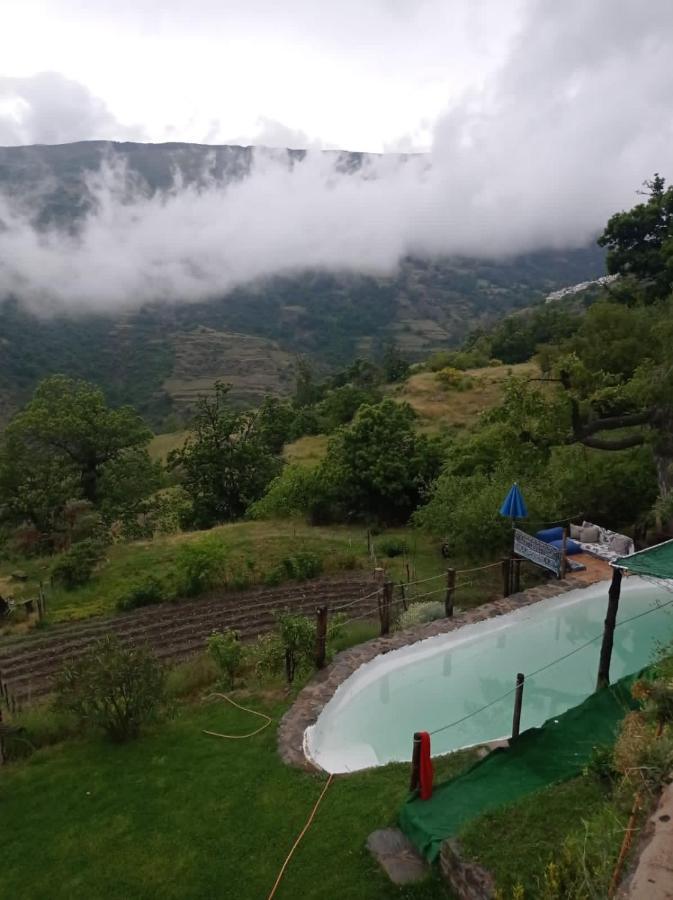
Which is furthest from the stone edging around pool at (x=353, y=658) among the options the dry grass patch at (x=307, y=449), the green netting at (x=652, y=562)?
the dry grass patch at (x=307, y=449)

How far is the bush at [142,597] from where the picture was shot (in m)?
17.4

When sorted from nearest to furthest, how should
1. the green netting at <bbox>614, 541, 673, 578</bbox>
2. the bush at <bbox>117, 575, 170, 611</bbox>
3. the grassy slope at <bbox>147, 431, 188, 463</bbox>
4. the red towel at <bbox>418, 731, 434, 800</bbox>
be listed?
the red towel at <bbox>418, 731, 434, 800</bbox>, the green netting at <bbox>614, 541, 673, 578</bbox>, the bush at <bbox>117, 575, 170, 611</bbox>, the grassy slope at <bbox>147, 431, 188, 463</bbox>

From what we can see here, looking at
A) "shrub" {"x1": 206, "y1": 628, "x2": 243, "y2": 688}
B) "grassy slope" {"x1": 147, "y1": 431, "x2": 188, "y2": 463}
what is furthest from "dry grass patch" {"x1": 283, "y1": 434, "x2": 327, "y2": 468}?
"grassy slope" {"x1": 147, "y1": 431, "x2": 188, "y2": 463}

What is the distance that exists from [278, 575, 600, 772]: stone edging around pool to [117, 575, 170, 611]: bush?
8496mm

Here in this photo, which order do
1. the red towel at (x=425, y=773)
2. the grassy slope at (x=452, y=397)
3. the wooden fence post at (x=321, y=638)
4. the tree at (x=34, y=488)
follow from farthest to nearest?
the grassy slope at (x=452, y=397) → the tree at (x=34, y=488) → the wooden fence post at (x=321, y=638) → the red towel at (x=425, y=773)

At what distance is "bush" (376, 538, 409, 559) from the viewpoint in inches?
762

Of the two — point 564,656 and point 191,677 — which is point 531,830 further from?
point 191,677

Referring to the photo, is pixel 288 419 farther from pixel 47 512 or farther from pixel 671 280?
pixel 671 280

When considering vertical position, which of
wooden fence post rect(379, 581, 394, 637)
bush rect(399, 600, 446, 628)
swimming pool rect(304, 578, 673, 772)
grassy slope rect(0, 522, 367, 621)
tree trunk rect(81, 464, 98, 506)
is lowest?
tree trunk rect(81, 464, 98, 506)

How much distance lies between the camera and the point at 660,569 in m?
7.48

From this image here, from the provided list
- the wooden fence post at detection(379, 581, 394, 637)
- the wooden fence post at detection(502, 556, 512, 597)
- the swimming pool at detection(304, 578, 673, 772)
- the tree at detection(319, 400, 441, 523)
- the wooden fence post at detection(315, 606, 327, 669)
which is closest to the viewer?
the swimming pool at detection(304, 578, 673, 772)

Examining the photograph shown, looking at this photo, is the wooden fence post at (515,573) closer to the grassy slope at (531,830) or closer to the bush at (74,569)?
the grassy slope at (531,830)

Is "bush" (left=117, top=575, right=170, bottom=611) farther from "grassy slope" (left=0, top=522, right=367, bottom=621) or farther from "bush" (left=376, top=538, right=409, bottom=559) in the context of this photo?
"bush" (left=376, top=538, right=409, bottom=559)

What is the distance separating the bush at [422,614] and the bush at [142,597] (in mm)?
7993
